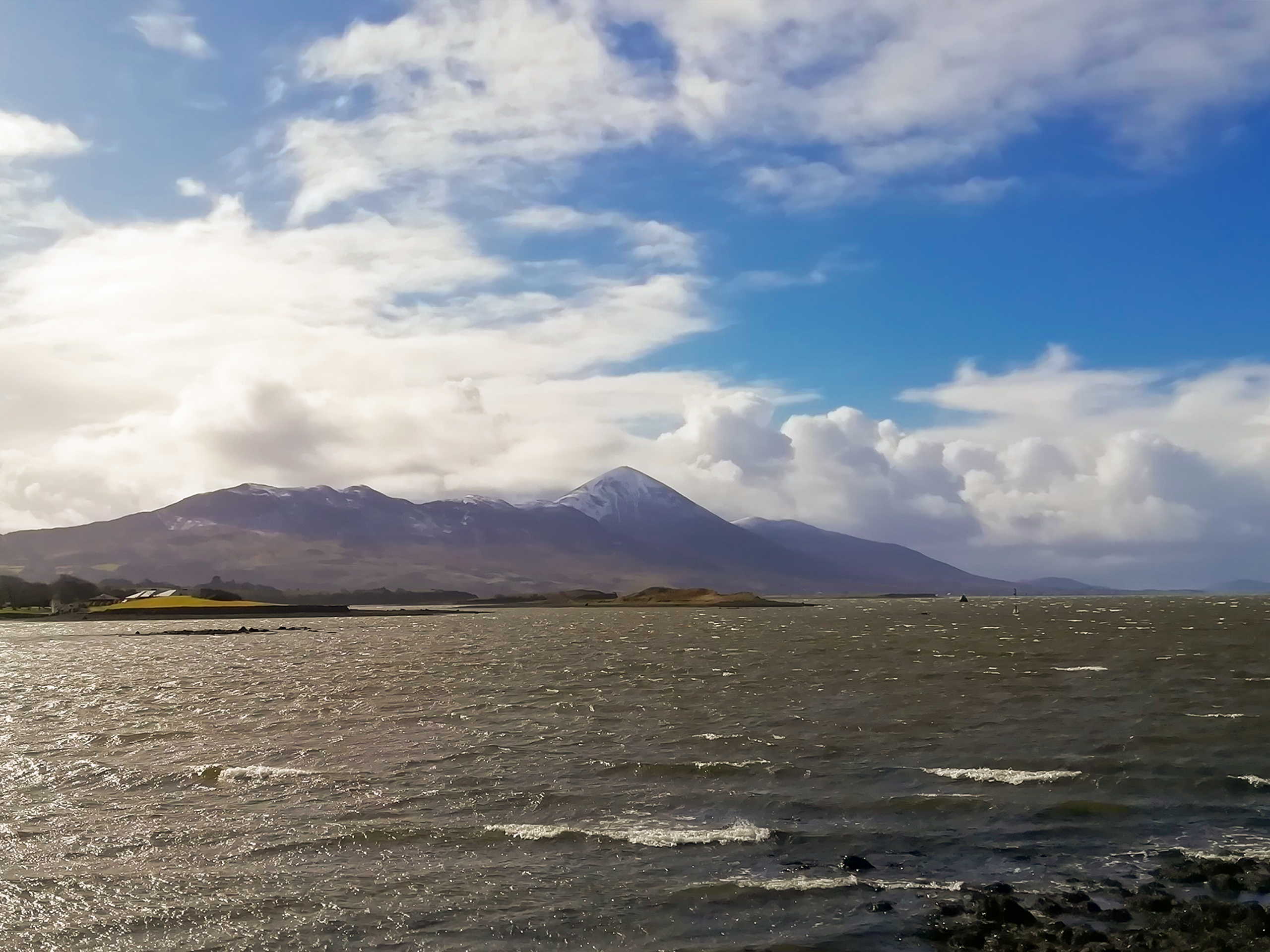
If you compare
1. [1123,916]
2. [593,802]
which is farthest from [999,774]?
[593,802]

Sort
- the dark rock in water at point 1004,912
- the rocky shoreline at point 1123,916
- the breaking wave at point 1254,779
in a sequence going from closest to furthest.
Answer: the rocky shoreline at point 1123,916 → the dark rock in water at point 1004,912 → the breaking wave at point 1254,779

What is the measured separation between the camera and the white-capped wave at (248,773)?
30.9m

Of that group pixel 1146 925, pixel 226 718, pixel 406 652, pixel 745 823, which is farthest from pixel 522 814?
pixel 406 652

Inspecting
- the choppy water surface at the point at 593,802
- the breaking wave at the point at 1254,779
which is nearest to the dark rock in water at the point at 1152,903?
the choppy water surface at the point at 593,802

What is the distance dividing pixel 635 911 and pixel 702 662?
57.5 meters

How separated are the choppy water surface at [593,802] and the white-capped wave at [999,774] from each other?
0.15 metres

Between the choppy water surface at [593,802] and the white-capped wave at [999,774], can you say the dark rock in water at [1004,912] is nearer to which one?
the choppy water surface at [593,802]

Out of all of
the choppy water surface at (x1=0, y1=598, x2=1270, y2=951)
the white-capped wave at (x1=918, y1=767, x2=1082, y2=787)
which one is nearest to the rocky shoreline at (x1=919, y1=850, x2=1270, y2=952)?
the choppy water surface at (x1=0, y1=598, x2=1270, y2=951)

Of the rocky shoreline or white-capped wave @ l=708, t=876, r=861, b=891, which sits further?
white-capped wave @ l=708, t=876, r=861, b=891

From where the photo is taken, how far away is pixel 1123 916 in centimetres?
1823

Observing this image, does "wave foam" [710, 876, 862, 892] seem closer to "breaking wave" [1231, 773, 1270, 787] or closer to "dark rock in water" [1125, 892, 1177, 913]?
"dark rock in water" [1125, 892, 1177, 913]

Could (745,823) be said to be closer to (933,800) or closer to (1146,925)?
(933,800)

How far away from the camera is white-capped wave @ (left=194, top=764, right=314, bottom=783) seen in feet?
102

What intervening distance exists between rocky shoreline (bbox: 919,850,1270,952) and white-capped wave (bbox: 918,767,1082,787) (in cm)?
845
